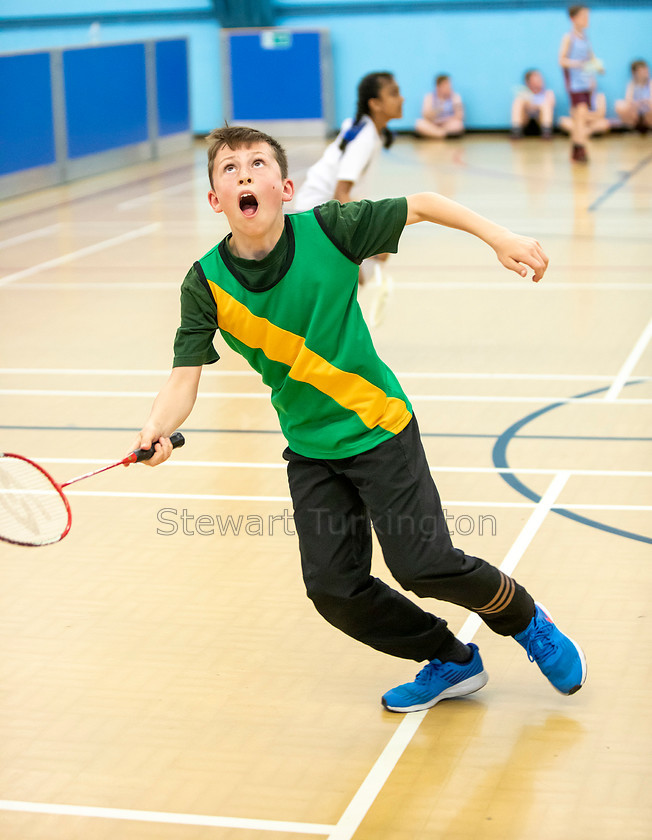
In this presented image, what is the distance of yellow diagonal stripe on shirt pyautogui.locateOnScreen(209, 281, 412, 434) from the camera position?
10.1 feet

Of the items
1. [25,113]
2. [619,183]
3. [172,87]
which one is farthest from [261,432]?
[172,87]

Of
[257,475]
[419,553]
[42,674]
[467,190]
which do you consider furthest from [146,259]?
[419,553]

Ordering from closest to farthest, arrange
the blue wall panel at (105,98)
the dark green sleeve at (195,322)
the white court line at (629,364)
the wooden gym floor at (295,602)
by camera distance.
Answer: the wooden gym floor at (295,602) → the dark green sleeve at (195,322) → the white court line at (629,364) → the blue wall panel at (105,98)

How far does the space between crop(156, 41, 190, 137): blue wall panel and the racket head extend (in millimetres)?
15108

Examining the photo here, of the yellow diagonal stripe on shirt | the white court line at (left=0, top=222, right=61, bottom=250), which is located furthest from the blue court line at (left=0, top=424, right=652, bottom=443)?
the white court line at (left=0, top=222, right=61, bottom=250)

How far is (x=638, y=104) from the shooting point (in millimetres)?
18688

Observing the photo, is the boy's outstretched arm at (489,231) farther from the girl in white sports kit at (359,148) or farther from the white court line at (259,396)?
the girl in white sports kit at (359,148)

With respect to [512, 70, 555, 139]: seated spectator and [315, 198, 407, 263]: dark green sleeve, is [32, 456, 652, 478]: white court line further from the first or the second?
[512, 70, 555, 139]: seated spectator

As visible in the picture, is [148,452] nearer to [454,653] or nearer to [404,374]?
[454,653]

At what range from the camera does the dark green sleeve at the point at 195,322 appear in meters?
3.08

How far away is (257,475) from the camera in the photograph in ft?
17.4

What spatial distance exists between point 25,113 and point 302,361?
11.9 meters

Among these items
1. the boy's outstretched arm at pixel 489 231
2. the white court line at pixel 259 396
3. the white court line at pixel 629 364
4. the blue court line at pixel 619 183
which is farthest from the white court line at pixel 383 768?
the blue court line at pixel 619 183

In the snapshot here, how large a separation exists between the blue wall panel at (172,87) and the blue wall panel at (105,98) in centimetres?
53
